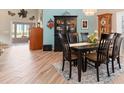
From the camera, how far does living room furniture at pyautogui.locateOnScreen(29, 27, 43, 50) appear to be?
330 inches

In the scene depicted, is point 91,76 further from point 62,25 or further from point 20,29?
point 20,29

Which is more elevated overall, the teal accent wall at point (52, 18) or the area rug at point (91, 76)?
the teal accent wall at point (52, 18)

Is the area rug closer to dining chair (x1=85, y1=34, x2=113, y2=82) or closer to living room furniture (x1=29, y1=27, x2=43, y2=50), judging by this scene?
dining chair (x1=85, y1=34, x2=113, y2=82)

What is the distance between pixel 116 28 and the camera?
6.24m

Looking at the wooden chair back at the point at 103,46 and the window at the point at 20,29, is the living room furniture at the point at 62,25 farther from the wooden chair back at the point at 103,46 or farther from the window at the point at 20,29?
the wooden chair back at the point at 103,46

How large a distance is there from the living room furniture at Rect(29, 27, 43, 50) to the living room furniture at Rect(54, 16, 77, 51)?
1106 millimetres

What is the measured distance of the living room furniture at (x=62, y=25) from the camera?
783 cm

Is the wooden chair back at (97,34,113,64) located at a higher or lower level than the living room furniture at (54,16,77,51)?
lower

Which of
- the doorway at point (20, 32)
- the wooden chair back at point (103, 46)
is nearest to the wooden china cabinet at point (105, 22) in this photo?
the wooden chair back at point (103, 46)

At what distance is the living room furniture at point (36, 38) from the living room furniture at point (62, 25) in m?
1.11

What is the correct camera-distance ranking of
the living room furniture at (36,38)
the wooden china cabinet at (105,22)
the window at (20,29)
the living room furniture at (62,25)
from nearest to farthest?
the wooden china cabinet at (105,22) < the living room furniture at (62,25) < the living room furniture at (36,38) < the window at (20,29)

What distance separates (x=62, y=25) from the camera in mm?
7922

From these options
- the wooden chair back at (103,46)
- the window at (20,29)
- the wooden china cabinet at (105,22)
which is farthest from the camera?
the window at (20,29)

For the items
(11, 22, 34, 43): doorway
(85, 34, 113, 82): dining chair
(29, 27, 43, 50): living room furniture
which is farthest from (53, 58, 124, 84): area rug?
(11, 22, 34, 43): doorway
